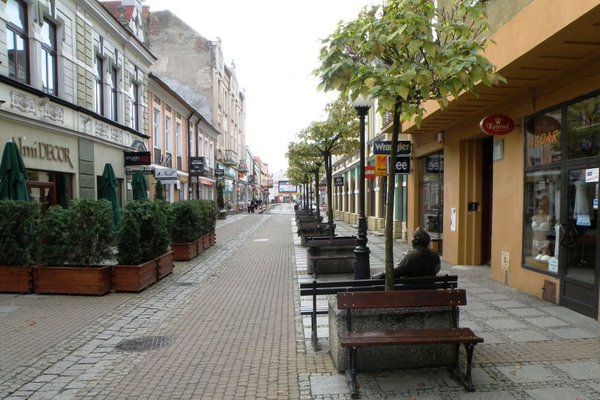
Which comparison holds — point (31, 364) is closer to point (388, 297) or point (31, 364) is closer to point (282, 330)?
point (282, 330)

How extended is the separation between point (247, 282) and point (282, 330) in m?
3.68

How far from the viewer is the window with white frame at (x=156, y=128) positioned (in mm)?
24312

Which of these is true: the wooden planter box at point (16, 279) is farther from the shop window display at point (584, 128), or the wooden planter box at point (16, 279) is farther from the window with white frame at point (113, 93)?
the window with white frame at point (113, 93)

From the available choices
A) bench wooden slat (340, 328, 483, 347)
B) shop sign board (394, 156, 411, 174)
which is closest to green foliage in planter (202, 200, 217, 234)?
shop sign board (394, 156, 411, 174)

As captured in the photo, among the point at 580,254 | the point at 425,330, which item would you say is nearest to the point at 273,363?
the point at 425,330

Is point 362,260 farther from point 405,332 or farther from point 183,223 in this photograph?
point 183,223

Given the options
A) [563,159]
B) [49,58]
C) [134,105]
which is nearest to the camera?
[563,159]

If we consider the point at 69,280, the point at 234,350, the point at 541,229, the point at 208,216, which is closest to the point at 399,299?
the point at 234,350

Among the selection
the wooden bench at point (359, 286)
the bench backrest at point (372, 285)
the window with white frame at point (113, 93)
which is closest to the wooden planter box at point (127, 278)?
the wooden bench at point (359, 286)

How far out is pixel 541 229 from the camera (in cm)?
771

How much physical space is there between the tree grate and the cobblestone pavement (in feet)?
0.08

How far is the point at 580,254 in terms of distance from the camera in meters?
6.64

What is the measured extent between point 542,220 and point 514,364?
3.76 meters

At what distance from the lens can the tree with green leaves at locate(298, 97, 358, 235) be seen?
14.4 metres
